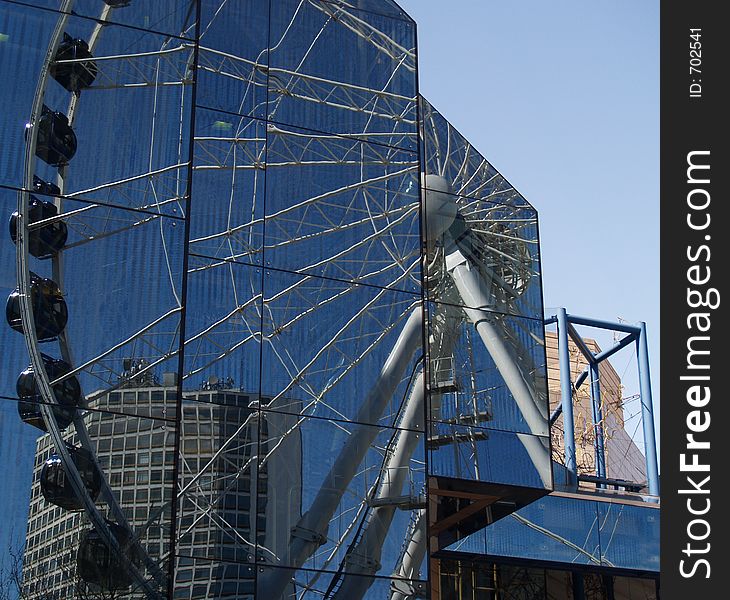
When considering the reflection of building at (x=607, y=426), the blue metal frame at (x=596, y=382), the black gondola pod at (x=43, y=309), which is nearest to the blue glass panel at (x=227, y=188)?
the black gondola pod at (x=43, y=309)

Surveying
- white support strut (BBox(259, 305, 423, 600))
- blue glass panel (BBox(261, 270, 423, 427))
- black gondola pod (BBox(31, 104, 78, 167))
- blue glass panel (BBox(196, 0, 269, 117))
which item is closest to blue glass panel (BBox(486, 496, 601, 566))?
white support strut (BBox(259, 305, 423, 600))

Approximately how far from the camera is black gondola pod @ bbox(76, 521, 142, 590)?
13.1 meters

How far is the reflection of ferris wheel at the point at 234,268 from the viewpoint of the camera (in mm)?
13805

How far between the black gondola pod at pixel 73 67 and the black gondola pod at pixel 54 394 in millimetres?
3598

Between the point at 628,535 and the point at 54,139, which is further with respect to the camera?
the point at 628,535

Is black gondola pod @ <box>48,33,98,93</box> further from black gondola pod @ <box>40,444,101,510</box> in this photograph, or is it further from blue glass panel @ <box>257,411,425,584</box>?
blue glass panel @ <box>257,411,425,584</box>

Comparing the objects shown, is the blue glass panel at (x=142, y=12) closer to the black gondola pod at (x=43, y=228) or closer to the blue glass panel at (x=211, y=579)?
Result: the black gondola pod at (x=43, y=228)

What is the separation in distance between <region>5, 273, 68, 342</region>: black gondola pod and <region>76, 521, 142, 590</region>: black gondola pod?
2.30 metres

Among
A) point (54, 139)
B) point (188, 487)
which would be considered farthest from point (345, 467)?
point (54, 139)

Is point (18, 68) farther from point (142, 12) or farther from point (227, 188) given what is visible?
point (227, 188)

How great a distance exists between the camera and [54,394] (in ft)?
44.3

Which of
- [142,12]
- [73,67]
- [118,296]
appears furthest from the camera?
[142,12]

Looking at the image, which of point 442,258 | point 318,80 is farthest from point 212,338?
point 442,258

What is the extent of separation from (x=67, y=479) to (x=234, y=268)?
3634mm
